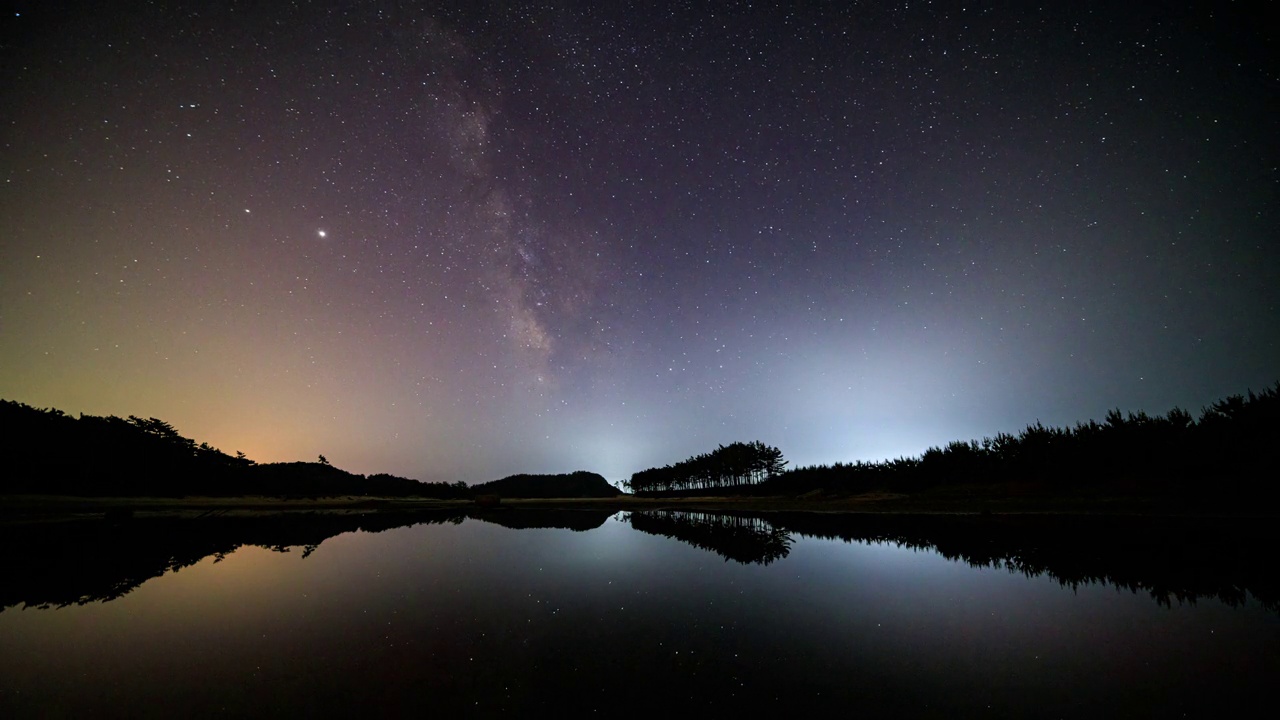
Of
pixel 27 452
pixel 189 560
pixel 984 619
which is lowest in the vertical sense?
pixel 189 560

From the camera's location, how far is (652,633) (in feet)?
23.4

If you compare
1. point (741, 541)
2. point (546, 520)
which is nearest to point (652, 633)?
point (741, 541)

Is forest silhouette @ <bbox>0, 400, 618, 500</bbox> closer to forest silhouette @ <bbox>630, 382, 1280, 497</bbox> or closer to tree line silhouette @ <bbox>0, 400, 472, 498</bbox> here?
tree line silhouette @ <bbox>0, 400, 472, 498</bbox>

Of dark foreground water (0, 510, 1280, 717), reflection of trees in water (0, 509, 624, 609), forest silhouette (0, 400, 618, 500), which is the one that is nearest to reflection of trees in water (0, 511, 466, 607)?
reflection of trees in water (0, 509, 624, 609)

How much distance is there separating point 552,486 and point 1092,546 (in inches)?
5544

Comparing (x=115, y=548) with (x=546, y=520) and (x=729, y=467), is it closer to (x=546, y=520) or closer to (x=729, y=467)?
(x=546, y=520)

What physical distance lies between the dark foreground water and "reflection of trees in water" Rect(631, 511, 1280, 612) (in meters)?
0.16

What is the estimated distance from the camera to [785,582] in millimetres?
10703

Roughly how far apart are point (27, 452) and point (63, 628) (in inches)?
1825

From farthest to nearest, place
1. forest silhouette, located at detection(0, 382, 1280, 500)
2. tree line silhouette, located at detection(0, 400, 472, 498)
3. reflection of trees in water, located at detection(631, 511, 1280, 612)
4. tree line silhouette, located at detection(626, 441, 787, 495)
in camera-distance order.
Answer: tree line silhouette, located at detection(626, 441, 787, 495), tree line silhouette, located at detection(0, 400, 472, 498), forest silhouette, located at detection(0, 382, 1280, 500), reflection of trees in water, located at detection(631, 511, 1280, 612)

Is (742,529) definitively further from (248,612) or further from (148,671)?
(148,671)

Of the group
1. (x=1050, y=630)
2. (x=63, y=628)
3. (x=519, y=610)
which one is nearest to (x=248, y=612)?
(x=63, y=628)

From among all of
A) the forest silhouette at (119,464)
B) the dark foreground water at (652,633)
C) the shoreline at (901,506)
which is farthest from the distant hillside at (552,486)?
the dark foreground water at (652,633)

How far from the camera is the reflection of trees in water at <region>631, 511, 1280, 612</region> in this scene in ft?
31.0
